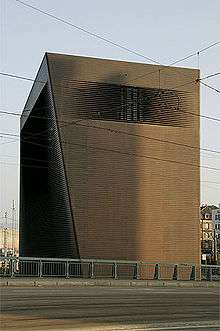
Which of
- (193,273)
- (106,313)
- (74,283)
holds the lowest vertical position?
(193,273)

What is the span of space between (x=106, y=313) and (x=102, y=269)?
2278cm

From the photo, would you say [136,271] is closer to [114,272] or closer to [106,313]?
[114,272]

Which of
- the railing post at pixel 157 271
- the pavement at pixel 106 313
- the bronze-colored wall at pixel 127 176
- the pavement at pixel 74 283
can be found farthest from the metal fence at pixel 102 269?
the pavement at pixel 106 313

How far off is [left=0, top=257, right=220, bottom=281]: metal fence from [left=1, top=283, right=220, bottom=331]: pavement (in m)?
12.1

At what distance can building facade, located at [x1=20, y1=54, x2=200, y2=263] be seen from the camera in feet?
133

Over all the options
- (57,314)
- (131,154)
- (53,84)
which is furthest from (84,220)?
(57,314)

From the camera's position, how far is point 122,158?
41781 mm

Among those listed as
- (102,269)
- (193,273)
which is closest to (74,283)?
(102,269)

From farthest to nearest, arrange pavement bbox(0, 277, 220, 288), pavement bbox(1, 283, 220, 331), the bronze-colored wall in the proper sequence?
the bronze-colored wall → pavement bbox(0, 277, 220, 288) → pavement bbox(1, 283, 220, 331)

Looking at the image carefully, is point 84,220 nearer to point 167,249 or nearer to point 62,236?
point 62,236

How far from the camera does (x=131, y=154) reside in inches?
1651

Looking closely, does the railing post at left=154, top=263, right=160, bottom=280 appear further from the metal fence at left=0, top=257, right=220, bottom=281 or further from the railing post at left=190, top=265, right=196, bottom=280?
the railing post at left=190, top=265, right=196, bottom=280

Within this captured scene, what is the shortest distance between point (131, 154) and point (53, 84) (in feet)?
22.2

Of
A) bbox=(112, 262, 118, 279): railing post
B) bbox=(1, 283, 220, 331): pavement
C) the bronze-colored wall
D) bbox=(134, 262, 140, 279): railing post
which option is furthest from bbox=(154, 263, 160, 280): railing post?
bbox=(1, 283, 220, 331): pavement
